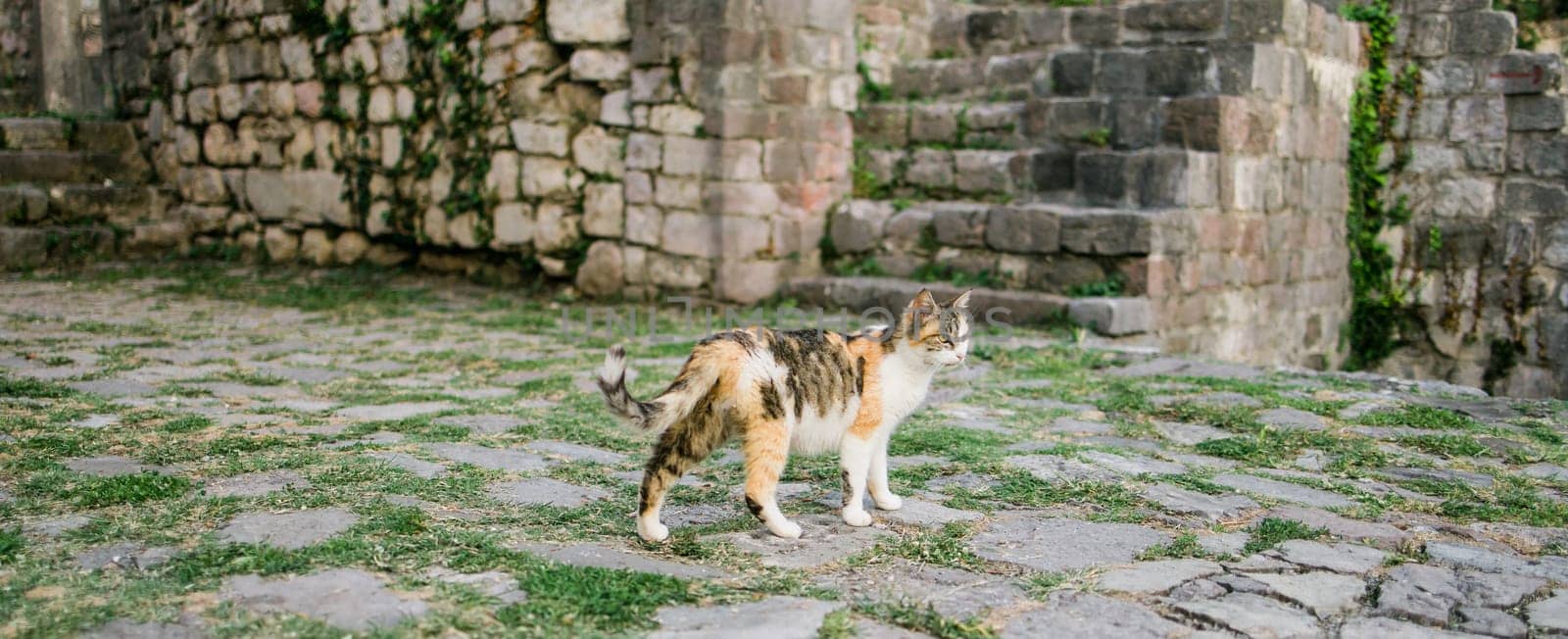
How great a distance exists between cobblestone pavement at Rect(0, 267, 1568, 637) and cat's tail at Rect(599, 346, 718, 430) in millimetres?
331

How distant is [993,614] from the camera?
9.43 ft

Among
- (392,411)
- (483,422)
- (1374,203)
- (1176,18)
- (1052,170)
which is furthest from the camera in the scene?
(1374,203)

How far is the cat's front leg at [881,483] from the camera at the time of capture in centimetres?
371

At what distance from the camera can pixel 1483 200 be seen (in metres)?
9.27

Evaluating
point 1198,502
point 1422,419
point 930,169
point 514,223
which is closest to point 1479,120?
point 930,169

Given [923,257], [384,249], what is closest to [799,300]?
[923,257]

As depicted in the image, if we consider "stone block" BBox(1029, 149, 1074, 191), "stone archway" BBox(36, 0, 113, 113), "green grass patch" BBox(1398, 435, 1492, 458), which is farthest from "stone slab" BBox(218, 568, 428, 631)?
"stone archway" BBox(36, 0, 113, 113)

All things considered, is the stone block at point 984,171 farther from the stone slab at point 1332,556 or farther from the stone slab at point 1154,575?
the stone slab at point 1154,575

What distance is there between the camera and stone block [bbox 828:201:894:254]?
883 cm

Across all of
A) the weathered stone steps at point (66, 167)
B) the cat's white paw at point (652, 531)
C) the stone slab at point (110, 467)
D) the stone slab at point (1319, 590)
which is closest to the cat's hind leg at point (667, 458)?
the cat's white paw at point (652, 531)

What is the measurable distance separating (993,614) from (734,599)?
0.55m

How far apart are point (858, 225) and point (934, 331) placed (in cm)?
536

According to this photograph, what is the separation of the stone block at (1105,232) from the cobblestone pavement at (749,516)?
1226 millimetres

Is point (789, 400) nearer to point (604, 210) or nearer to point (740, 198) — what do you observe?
point (740, 198)
